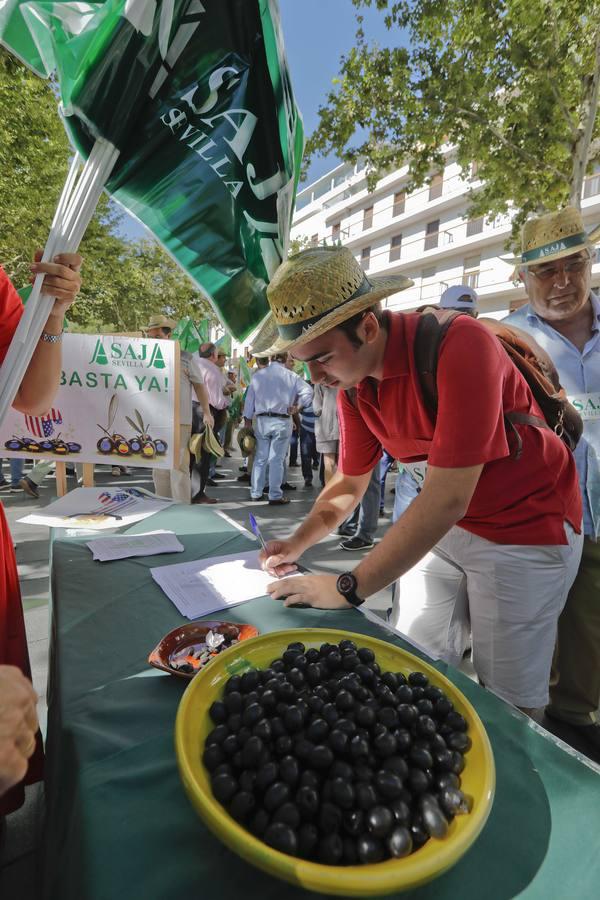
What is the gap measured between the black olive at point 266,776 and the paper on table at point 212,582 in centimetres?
71

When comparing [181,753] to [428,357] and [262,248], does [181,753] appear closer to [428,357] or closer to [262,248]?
[428,357]

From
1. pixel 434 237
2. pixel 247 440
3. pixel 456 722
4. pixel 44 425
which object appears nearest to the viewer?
pixel 456 722

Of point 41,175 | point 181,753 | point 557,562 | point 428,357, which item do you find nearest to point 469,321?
point 428,357

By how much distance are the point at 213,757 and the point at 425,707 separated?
35 centimetres

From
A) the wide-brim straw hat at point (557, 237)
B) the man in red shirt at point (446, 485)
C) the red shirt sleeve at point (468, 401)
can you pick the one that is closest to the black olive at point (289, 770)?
the man in red shirt at point (446, 485)

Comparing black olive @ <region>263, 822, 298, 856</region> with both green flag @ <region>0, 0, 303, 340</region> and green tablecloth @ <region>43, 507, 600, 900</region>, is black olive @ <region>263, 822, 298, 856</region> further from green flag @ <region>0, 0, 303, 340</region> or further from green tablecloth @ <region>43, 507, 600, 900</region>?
green flag @ <region>0, 0, 303, 340</region>

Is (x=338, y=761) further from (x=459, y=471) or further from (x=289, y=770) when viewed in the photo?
(x=459, y=471)

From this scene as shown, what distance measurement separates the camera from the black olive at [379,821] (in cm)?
58

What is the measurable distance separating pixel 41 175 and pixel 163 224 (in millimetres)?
11854

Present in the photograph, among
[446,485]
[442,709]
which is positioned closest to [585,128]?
[446,485]

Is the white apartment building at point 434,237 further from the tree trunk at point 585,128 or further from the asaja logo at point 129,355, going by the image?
the asaja logo at point 129,355

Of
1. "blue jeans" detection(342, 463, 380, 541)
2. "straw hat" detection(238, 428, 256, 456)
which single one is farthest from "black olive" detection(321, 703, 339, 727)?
"straw hat" detection(238, 428, 256, 456)

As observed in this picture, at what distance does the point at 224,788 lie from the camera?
2.10 ft

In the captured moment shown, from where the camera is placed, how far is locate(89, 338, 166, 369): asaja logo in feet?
13.2
